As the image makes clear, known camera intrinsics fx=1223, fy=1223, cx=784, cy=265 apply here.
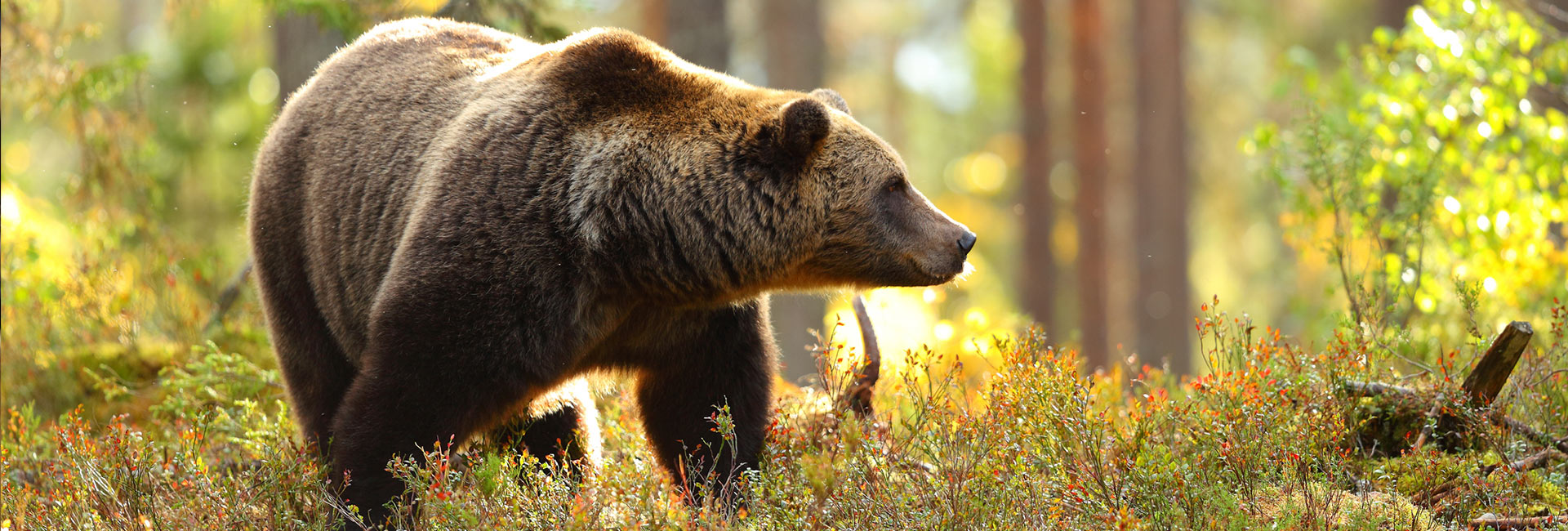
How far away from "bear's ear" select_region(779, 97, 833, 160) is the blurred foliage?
→ 11.2ft

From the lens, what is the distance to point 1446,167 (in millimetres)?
8195

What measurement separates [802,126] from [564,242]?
39.1 inches

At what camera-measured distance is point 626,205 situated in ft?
15.2

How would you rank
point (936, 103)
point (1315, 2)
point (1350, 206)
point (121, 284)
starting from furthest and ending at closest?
1. point (936, 103)
2. point (1315, 2)
3. point (121, 284)
4. point (1350, 206)

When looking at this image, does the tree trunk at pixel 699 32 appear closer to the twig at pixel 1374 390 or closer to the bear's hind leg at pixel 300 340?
the bear's hind leg at pixel 300 340

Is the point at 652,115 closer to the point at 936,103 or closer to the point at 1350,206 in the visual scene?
the point at 1350,206

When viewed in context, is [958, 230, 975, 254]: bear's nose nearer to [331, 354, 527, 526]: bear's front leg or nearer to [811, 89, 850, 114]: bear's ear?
[811, 89, 850, 114]: bear's ear

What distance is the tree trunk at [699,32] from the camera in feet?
36.1

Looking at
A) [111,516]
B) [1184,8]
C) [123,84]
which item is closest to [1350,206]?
[111,516]

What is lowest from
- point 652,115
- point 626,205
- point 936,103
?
point 936,103

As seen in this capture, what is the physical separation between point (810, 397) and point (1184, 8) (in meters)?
15.9

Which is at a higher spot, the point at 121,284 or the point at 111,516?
the point at 111,516

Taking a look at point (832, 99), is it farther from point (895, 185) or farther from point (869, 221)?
point (869, 221)

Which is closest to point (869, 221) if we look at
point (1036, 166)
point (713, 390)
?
point (713, 390)
